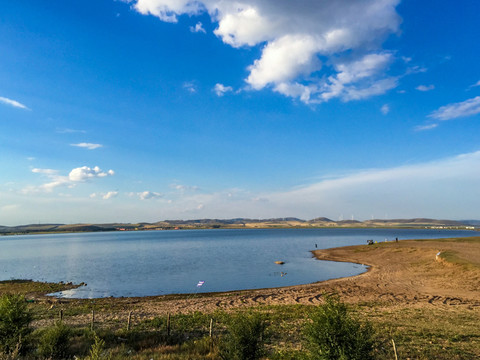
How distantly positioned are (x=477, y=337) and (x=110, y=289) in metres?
52.4

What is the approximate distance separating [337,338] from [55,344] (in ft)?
49.1

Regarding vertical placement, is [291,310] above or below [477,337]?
below

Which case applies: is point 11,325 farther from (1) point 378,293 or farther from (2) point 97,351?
(1) point 378,293

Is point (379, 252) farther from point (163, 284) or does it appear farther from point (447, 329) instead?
point (447, 329)

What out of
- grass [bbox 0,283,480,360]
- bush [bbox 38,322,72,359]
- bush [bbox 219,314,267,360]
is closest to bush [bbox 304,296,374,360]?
grass [bbox 0,283,480,360]

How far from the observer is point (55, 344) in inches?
599

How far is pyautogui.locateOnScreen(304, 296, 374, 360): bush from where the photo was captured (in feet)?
34.6

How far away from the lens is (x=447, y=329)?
20.3 meters

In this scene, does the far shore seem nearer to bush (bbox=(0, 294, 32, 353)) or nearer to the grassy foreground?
the grassy foreground

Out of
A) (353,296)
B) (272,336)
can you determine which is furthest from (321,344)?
(353,296)

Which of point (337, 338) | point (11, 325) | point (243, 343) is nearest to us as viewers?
point (337, 338)

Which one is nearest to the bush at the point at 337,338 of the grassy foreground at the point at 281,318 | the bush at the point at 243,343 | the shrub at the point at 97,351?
the grassy foreground at the point at 281,318

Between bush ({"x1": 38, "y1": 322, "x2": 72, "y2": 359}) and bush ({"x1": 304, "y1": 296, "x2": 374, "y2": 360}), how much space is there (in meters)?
13.7

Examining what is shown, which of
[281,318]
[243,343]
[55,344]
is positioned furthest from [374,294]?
[55,344]
